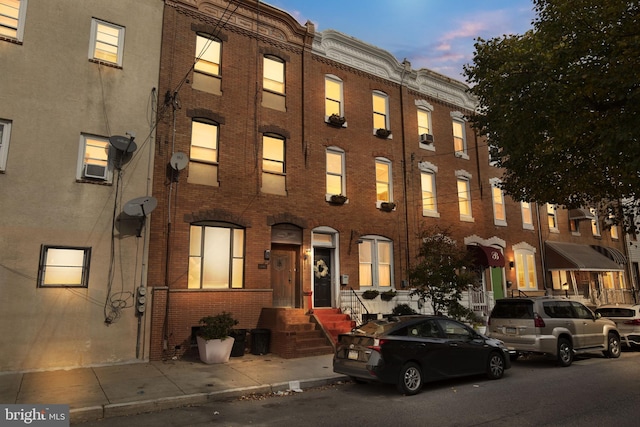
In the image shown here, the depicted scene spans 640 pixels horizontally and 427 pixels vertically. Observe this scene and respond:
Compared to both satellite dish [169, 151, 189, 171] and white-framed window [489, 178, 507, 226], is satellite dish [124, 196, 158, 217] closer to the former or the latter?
satellite dish [169, 151, 189, 171]

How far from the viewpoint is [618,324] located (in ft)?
49.7

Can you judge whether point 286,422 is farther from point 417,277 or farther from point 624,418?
point 417,277

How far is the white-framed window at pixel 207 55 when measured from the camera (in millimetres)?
14805

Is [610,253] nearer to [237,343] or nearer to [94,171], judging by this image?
[237,343]

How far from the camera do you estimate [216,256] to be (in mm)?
14203

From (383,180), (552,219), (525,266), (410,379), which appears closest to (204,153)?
(383,180)

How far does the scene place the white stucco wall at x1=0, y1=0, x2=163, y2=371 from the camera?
11.1m

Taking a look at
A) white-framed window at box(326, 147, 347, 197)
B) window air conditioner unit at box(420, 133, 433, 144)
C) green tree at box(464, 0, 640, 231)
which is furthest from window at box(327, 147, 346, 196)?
green tree at box(464, 0, 640, 231)

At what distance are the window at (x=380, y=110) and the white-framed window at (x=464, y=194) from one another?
4.82 metres

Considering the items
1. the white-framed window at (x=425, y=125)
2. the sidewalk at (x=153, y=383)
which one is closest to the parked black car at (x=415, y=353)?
the sidewalk at (x=153, y=383)

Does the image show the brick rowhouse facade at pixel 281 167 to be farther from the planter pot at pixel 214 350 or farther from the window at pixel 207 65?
the planter pot at pixel 214 350

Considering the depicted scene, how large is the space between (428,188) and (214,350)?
12611 mm

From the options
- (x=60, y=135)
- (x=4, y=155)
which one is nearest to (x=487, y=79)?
(x=60, y=135)

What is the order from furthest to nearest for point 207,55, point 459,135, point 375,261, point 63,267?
1. point 459,135
2. point 375,261
3. point 207,55
4. point 63,267
